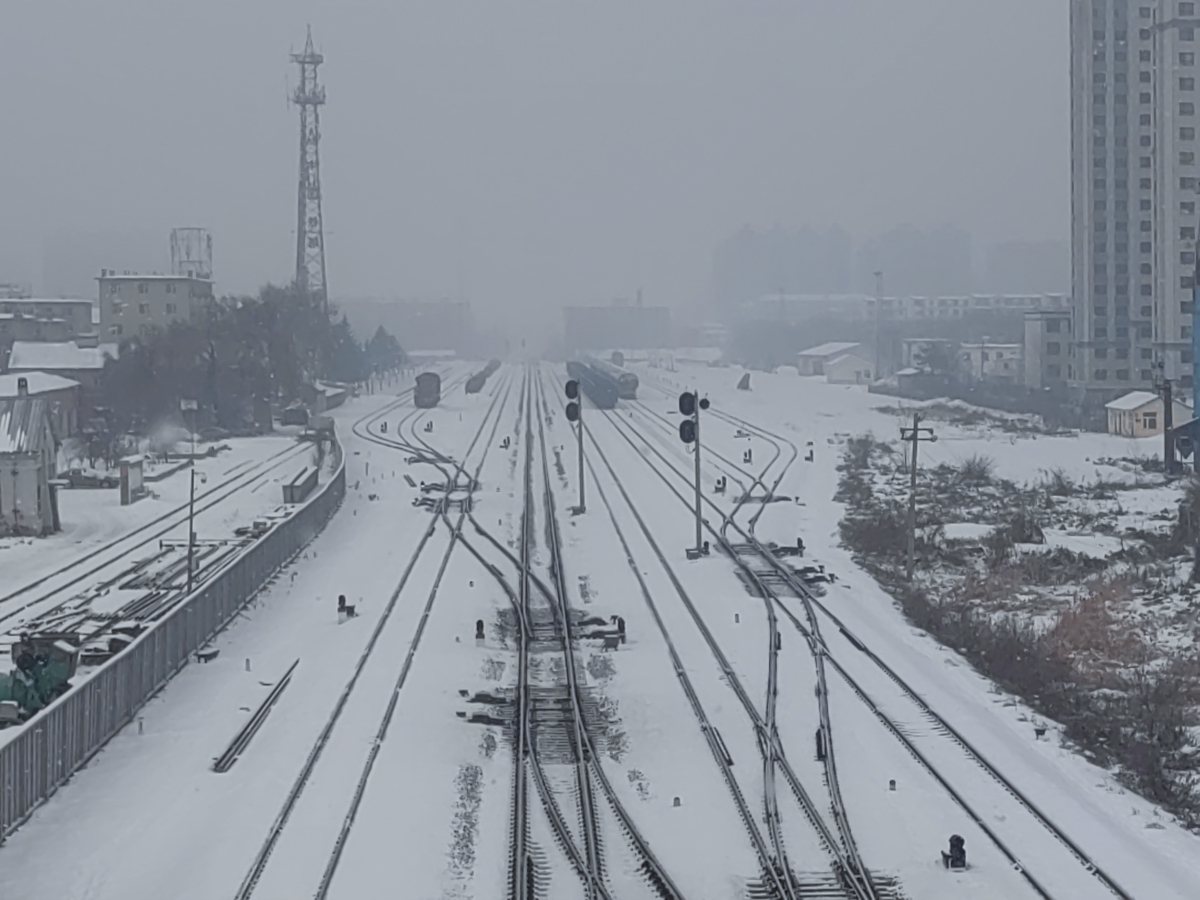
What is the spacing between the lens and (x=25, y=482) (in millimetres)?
24812

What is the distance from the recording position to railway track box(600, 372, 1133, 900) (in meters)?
8.90

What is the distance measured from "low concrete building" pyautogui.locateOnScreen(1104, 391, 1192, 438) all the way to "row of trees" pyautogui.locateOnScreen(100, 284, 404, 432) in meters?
27.1

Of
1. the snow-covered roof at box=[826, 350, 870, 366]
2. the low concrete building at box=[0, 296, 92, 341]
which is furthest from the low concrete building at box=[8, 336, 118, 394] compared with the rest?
the snow-covered roof at box=[826, 350, 870, 366]

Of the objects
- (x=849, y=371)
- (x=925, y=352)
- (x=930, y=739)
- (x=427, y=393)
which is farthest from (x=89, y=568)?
(x=849, y=371)

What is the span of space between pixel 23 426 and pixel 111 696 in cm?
1478

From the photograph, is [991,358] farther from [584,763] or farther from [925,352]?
[584,763]

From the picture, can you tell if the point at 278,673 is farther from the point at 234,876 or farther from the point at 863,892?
the point at 863,892

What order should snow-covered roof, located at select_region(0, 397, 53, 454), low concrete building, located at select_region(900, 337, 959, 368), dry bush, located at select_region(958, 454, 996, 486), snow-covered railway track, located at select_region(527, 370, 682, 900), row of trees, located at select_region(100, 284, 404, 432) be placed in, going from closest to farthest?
snow-covered railway track, located at select_region(527, 370, 682, 900) → snow-covered roof, located at select_region(0, 397, 53, 454) → dry bush, located at select_region(958, 454, 996, 486) → row of trees, located at select_region(100, 284, 404, 432) → low concrete building, located at select_region(900, 337, 959, 368)

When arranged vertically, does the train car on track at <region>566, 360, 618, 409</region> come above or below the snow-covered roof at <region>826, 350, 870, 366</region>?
below

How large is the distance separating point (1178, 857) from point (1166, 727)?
2913 millimetres

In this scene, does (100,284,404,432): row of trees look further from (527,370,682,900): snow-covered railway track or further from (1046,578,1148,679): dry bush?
(1046,578,1148,679): dry bush

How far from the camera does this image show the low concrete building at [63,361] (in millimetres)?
52025

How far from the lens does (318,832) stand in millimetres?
9617

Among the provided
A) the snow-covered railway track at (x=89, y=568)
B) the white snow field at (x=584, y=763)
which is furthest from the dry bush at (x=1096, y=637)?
the snow-covered railway track at (x=89, y=568)
